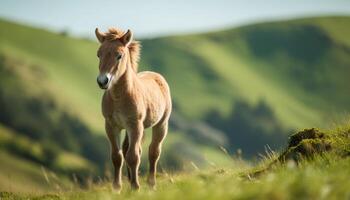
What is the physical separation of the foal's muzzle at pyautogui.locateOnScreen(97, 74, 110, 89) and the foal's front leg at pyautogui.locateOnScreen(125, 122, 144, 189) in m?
1.18

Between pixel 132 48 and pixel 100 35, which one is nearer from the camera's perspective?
pixel 100 35

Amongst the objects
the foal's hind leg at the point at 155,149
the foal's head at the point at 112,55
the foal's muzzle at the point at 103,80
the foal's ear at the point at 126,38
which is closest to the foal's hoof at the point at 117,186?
the foal's hind leg at the point at 155,149

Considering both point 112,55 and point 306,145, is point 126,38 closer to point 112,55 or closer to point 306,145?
point 112,55

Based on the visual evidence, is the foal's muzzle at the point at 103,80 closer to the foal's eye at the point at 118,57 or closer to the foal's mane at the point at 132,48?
the foal's eye at the point at 118,57

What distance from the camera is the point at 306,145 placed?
33.6 feet

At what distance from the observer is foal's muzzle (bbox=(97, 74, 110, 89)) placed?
10064mm

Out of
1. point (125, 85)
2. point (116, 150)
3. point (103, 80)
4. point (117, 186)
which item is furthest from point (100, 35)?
point (117, 186)

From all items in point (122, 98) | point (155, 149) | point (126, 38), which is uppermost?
point (126, 38)

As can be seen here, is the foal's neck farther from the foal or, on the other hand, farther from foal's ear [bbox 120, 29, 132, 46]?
foal's ear [bbox 120, 29, 132, 46]

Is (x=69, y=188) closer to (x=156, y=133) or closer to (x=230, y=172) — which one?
(x=156, y=133)

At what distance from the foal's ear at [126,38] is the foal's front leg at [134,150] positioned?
167cm

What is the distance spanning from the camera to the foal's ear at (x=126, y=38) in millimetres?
11141

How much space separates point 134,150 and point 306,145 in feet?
10.9

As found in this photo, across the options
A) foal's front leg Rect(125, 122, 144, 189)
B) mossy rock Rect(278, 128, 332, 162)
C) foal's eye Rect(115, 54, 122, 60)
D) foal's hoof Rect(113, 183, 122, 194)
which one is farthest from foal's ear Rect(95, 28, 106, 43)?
mossy rock Rect(278, 128, 332, 162)
